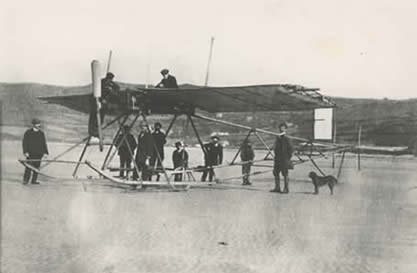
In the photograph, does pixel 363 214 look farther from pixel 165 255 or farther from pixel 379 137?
pixel 379 137

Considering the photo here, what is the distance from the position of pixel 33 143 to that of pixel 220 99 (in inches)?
176

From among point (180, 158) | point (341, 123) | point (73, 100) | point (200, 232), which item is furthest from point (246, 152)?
point (341, 123)

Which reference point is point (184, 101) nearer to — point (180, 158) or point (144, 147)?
point (144, 147)

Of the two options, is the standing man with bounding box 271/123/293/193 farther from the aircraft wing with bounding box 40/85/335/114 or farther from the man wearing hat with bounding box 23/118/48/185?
the man wearing hat with bounding box 23/118/48/185

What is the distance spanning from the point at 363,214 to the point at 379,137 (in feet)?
76.3

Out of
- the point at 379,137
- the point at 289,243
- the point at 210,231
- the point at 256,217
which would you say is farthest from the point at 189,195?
the point at 379,137

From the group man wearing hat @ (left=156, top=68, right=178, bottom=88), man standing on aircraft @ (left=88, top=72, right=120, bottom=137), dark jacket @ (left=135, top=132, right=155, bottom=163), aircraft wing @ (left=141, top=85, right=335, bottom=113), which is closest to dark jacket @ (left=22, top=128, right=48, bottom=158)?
man standing on aircraft @ (left=88, top=72, right=120, bottom=137)

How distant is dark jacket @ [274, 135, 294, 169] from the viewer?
1149 cm

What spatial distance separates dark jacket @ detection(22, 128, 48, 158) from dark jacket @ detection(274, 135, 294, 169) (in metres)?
5.44

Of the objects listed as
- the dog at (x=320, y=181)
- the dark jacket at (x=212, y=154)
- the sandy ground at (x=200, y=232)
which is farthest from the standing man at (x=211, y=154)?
the dog at (x=320, y=181)

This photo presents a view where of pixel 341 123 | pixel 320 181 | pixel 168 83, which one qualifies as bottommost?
pixel 320 181

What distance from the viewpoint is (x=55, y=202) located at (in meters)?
9.12

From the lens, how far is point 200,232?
717 centimetres

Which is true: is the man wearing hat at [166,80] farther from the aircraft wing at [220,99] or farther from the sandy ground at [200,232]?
the sandy ground at [200,232]
